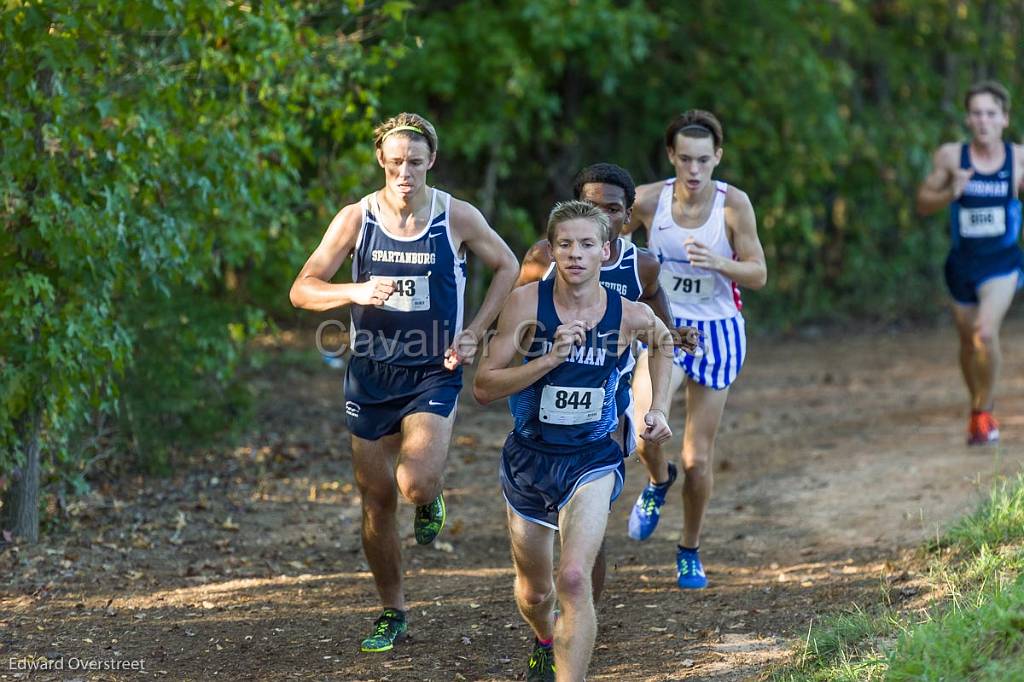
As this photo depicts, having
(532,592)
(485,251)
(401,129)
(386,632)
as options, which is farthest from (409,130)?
(386,632)

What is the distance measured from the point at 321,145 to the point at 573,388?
20.2 feet

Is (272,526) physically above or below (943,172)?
below

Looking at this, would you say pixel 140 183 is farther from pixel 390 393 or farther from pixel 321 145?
pixel 321 145

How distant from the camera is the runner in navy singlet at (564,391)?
4512 mm

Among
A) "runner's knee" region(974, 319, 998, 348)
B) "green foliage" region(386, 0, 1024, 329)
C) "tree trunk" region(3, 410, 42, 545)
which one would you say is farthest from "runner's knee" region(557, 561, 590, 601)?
"green foliage" region(386, 0, 1024, 329)

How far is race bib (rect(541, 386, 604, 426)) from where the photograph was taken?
4594mm

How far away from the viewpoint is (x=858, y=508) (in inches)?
292

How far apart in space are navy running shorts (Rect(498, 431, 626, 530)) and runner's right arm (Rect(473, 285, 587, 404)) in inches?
9.8

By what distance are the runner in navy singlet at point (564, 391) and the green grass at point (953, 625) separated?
3.37ft

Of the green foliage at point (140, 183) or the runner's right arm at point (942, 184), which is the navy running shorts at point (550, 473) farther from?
A: the runner's right arm at point (942, 184)

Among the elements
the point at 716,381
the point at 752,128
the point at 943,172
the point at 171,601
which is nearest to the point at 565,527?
the point at 716,381

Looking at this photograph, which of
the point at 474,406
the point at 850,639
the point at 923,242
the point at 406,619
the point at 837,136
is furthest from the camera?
the point at 923,242

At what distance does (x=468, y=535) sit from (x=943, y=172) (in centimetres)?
382

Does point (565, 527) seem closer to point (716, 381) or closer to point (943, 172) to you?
point (716, 381)
